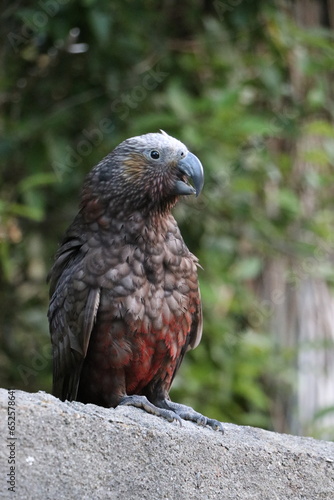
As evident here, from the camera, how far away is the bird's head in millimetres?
4176

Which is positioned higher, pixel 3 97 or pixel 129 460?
pixel 3 97

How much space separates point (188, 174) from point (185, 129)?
78.8 inches

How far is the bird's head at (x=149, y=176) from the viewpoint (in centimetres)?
418

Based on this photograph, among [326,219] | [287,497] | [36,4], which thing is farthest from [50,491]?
[326,219]

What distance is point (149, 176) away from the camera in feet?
13.8

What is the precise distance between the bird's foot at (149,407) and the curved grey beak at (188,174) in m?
1.06

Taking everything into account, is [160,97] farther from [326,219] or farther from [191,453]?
[191,453]

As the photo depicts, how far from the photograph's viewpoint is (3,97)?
6.60 meters

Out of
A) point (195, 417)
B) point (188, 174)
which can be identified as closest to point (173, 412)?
point (195, 417)

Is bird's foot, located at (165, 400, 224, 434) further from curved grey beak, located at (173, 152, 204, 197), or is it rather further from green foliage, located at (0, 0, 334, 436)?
green foliage, located at (0, 0, 334, 436)

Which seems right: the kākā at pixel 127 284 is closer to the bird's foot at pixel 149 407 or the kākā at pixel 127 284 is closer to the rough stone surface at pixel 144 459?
the bird's foot at pixel 149 407

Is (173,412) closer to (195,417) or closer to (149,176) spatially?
(195,417)

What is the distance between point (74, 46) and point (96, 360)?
131 inches

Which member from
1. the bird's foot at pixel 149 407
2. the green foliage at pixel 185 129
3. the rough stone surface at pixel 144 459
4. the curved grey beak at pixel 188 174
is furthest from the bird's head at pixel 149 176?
the green foliage at pixel 185 129
